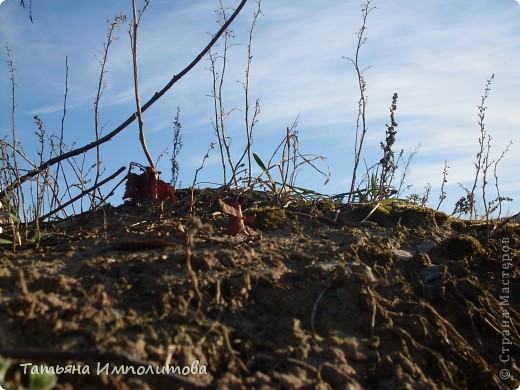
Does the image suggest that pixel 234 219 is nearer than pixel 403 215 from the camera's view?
Yes

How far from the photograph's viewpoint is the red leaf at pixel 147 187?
312 centimetres

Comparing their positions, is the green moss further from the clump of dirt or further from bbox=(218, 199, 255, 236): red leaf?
bbox=(218, 199, 255, 236): red leaf

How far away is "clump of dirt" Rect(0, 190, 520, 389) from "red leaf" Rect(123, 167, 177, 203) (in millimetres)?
206

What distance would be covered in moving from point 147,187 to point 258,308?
1359mm

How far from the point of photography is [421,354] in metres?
2.02

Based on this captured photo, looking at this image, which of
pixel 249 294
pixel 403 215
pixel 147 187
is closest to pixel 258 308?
pixel 249 294

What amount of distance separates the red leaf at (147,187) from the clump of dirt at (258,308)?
0.21 m

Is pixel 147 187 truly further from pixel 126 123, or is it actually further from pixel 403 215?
pixel 403 215

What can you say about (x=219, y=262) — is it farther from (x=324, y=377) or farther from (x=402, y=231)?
(x=402, y=231)

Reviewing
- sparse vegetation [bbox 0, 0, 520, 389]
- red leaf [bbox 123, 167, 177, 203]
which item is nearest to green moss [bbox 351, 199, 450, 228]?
sparse vegetation [bbox 0, 0, 520, 389]

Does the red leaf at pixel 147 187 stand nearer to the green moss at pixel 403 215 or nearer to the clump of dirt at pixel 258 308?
the clump of dirt at pixel 258 308

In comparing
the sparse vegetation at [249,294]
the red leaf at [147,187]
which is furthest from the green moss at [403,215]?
the red leaf at [147,187]

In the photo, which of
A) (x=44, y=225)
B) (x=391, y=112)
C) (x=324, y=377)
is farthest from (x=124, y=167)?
(x=391, y=112)

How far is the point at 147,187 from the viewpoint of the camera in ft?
10.3
